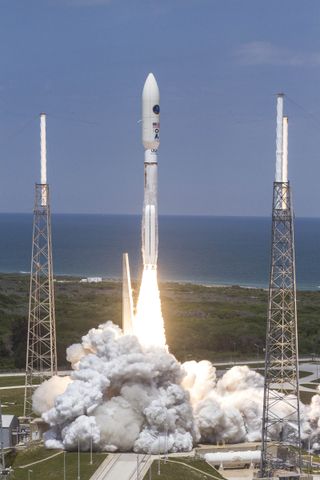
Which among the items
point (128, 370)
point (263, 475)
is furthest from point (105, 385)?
point (263, 475)

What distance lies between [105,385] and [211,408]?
19.8ft

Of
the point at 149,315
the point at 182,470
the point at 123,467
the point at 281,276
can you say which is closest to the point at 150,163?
the point at 149,315

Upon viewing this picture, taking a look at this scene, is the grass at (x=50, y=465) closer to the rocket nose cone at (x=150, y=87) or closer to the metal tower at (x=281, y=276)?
the metal tower at (x=281, y=276)

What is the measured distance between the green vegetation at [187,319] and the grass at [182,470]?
1143 inches

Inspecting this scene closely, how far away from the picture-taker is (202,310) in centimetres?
9969

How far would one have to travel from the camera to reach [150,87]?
160ft

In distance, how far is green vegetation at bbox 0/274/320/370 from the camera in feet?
262

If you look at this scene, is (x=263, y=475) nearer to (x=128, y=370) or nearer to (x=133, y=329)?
(x=128, y=370)

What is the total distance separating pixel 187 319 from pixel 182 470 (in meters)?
48.3

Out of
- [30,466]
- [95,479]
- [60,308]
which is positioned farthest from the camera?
[60,308]

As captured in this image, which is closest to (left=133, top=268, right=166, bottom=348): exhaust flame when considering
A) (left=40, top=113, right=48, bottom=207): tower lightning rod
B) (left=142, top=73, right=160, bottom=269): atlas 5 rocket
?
(left=142, top=73, right=160, bottom=269): atlas 5 rocket

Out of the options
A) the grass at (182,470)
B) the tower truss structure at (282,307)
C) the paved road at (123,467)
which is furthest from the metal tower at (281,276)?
the paved road at (123,467)

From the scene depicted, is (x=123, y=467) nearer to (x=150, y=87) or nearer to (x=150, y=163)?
(x=150, y=163)

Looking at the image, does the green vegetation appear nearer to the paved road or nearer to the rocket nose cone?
the paved road
